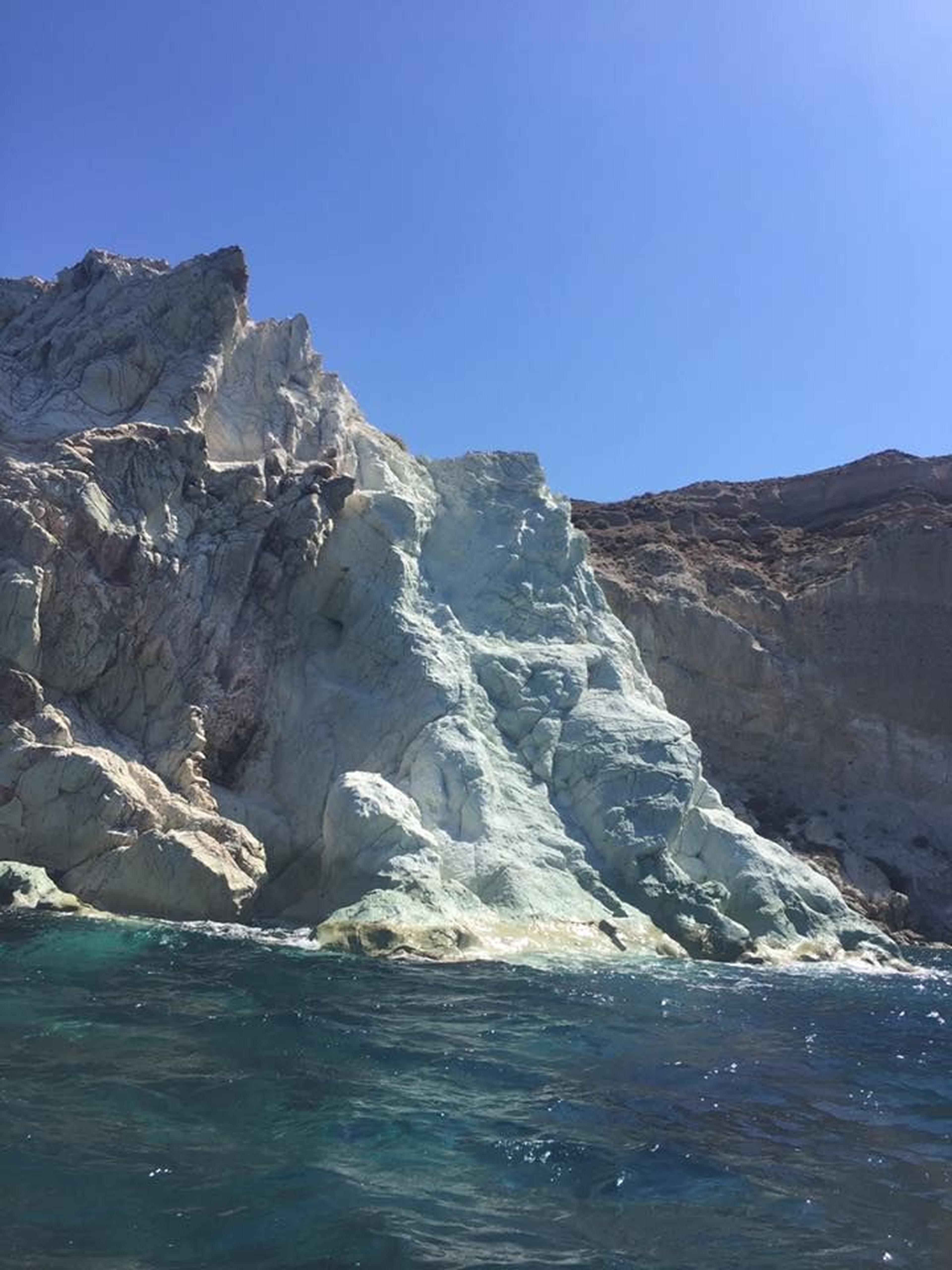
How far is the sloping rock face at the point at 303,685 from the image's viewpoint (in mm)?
19781

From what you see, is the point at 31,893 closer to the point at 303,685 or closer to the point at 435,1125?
the point at 303,685

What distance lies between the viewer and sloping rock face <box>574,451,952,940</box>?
40375 mm

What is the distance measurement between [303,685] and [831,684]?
2750cm

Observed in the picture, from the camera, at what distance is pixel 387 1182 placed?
23.8 ft

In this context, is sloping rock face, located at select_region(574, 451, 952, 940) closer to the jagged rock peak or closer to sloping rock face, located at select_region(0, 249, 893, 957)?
sloping rock face, located at select_region(0, 249, 893, 957)

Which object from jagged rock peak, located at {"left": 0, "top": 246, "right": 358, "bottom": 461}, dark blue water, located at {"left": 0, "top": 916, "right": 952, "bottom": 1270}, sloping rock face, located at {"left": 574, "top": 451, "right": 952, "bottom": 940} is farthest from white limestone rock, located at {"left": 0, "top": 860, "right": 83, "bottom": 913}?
sloping rock face, located at {"left": 574, "top": 451, "right": 952, "bottom": 940}

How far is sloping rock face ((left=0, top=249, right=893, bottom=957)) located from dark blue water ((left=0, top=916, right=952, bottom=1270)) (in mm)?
4793

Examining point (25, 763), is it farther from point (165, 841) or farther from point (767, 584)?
point (767, 584)

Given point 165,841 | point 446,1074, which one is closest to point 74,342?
point 165,841

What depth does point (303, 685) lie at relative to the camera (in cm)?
2516

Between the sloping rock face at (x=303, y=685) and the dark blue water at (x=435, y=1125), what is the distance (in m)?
4.79

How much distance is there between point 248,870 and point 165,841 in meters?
2.05

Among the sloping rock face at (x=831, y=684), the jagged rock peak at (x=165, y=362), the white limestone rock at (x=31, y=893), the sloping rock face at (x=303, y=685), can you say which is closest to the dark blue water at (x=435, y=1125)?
the white limestone rock at (x=31, y=893)

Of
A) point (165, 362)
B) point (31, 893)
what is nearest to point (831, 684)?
point (165, 362)
